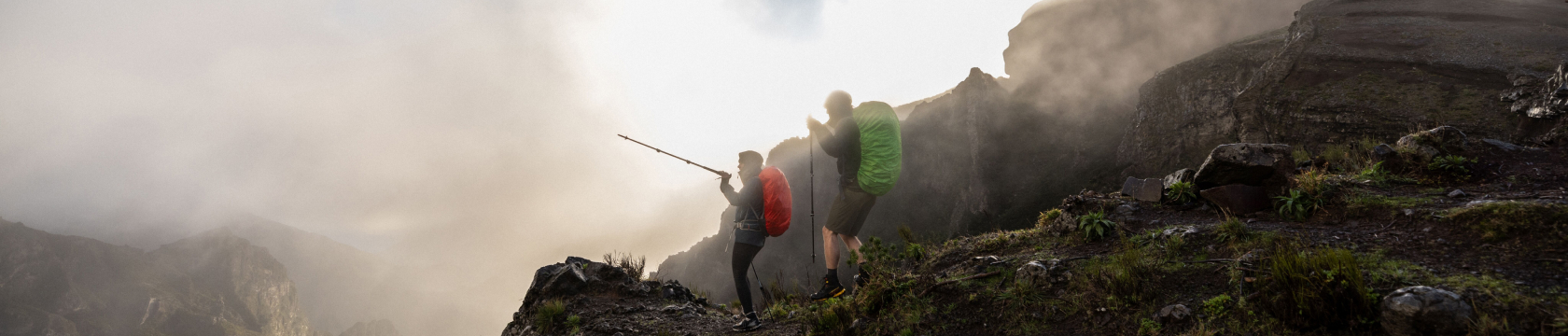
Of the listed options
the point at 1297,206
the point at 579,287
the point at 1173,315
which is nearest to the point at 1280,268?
the point at 1173,315

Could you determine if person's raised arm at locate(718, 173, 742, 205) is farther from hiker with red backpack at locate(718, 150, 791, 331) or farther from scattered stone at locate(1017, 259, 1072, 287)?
scattered stone at locate(1017, 259, 1072, 287)

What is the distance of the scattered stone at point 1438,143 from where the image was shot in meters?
5.30

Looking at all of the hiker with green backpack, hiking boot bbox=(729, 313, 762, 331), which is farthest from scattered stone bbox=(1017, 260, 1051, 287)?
hiking boot bbox=(729, 313, 762, 331)

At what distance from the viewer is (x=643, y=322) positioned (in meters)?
6.81

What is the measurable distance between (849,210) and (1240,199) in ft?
12.6

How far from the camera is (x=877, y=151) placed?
20.2ft

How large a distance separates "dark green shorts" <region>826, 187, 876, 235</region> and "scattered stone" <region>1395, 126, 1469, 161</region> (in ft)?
17.1

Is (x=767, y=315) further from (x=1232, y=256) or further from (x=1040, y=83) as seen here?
(x=1040, y=83)

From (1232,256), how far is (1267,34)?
35453 millimetres

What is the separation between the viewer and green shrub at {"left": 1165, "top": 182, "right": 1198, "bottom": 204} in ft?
19.9

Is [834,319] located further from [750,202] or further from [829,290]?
[750,202]

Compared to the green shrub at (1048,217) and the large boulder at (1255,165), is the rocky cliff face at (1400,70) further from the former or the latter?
the green shrub at (1048,217)

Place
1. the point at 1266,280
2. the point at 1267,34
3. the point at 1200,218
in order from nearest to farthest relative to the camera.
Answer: the point at 1266,280
the point at 1200,218
the point at 1267,34

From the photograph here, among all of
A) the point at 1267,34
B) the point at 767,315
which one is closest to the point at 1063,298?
the point at 767,315
